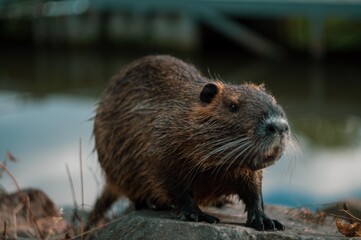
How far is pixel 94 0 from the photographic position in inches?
789

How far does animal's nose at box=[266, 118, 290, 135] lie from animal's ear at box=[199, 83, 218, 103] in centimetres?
55

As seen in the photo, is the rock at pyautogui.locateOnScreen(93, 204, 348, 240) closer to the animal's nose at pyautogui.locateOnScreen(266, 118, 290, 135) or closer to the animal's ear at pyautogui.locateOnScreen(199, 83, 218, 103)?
the animal's nose at pyautogui.locateOnScreen(266, 118, 290, 135)

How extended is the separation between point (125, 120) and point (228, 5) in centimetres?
1350

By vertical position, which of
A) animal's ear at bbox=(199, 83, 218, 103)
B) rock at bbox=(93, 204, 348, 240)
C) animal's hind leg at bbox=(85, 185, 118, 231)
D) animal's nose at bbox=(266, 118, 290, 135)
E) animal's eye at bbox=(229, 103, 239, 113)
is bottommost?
animal's hind leg at bbox=(85, 185, 118, 231)

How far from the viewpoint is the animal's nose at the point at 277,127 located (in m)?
4.12

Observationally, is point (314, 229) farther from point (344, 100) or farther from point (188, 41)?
point (188, 41)

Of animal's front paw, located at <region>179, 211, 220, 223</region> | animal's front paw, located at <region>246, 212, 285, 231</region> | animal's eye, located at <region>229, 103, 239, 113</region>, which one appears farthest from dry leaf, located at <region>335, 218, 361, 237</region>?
animal's eye, located at <region>229, 103, 239, 113</region>

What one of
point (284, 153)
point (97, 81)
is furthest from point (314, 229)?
point (97, 81)

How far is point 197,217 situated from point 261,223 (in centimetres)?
36

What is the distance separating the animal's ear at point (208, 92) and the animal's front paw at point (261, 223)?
0.70 metres

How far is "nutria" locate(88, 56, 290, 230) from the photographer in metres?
4.27

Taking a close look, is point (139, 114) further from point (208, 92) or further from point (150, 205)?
point (208, 92)

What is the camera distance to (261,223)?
4484 mm

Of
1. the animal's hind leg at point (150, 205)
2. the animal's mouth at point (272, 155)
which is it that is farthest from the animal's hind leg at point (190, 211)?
the animal's mouth at point (272, 155)
